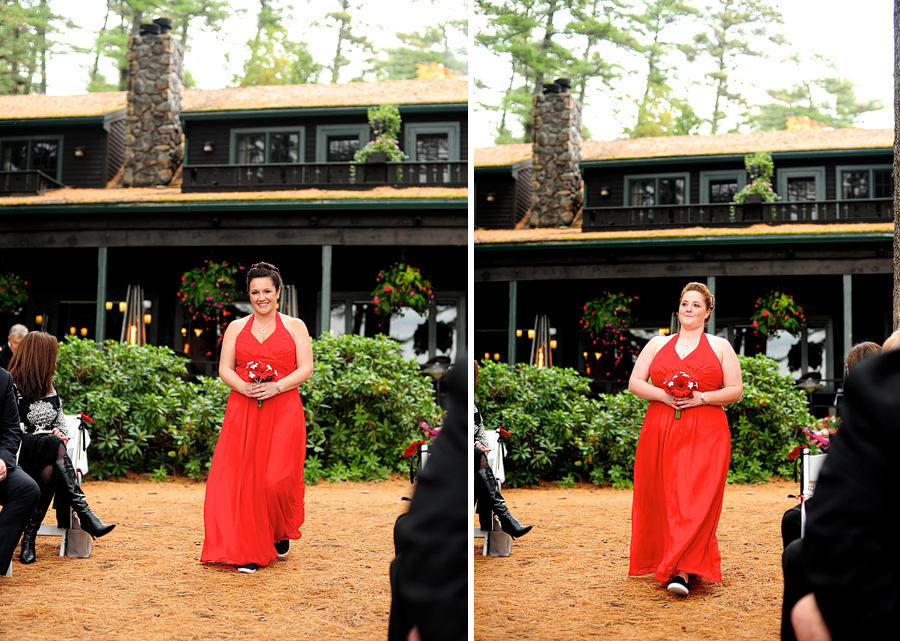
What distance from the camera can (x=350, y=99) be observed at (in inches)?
272

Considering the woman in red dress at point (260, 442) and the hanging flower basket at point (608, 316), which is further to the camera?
the hanging flower basket at point (608, 316)

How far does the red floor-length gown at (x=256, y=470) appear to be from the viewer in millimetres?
4008

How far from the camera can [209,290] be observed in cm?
1141

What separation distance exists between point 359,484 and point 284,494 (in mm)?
3516

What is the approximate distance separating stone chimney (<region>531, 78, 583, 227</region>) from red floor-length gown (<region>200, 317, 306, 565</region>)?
1.90 meters

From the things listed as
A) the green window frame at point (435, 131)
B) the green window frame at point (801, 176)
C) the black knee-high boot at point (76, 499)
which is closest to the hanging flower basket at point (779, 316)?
the green window frame at point (801, 176)

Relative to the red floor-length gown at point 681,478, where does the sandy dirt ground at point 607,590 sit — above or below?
below

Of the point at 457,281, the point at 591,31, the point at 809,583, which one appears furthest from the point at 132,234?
the point at 809,583

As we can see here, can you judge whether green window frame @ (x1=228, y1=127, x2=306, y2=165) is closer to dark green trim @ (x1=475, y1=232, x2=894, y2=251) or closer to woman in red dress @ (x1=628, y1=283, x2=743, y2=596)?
dark green trim @ (x1=475, y1=232, x2=894, y2=251)

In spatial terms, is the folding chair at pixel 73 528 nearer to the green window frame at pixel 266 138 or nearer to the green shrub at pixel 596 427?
the green shrub at pixel 596 427

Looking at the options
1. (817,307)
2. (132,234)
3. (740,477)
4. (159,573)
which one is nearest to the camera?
(159,573)

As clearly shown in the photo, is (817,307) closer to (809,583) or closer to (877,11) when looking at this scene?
(877,11)

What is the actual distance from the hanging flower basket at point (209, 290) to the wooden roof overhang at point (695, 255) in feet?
22.3

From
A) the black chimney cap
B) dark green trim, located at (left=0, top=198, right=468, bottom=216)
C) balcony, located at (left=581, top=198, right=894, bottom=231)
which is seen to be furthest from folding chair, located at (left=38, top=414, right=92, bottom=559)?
balcony, located at (left=581, top=198, right=894, bottom=231)
